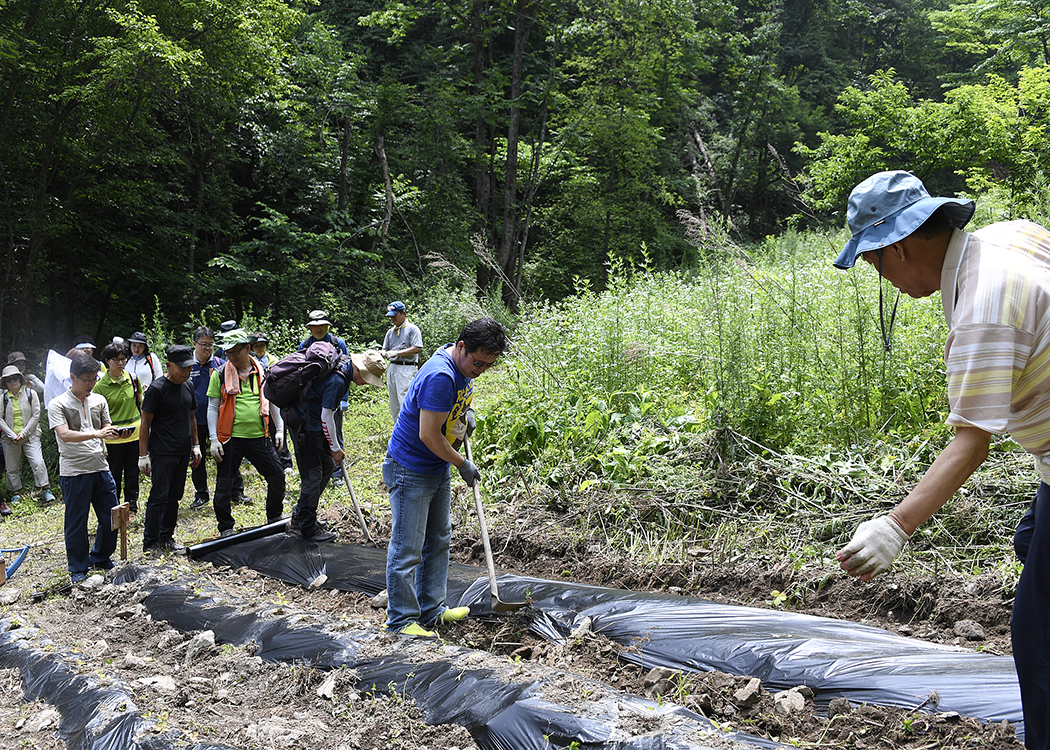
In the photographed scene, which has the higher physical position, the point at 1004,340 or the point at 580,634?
the point at 1004,340

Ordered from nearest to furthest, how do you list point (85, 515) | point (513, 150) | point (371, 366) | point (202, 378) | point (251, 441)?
1. point (85, 515)
2. point (251, 441)
3. point (371, 366)
4. point (202, 378)
5. point (513, 150)

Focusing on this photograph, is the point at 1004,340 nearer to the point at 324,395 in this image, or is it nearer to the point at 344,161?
the point at 324,395

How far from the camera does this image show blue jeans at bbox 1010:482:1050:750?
5.30ft

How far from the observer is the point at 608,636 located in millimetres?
3355

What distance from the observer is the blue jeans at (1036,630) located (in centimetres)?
161

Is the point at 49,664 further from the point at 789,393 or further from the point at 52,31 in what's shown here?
the point at 52,31

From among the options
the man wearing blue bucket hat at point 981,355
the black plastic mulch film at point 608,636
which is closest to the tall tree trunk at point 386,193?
the black plastic mulch film at point 608,636

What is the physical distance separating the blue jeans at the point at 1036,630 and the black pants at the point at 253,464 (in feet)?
18.2

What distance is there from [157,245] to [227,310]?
1.89m

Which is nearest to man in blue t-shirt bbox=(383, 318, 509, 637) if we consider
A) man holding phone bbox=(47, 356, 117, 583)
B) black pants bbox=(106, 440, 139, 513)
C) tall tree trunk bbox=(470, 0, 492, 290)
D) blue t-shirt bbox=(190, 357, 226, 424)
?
man holding phone bbox=(47, 356, 117, 583)

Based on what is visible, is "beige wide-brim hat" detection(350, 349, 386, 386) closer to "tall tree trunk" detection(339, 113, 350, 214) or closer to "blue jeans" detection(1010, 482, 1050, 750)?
"blue jeans" detection(1010, 482, 1050, 750)

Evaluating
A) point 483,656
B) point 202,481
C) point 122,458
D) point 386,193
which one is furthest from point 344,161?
point 483,656

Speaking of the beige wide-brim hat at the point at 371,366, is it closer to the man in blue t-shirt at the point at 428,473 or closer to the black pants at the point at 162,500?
the black pants at the point at 162,500

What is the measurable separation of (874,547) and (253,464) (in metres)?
5.47
